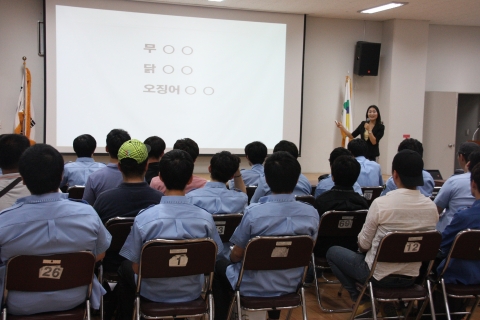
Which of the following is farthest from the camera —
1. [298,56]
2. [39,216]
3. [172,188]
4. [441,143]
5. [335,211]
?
[441,143]

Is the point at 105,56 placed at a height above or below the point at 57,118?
above

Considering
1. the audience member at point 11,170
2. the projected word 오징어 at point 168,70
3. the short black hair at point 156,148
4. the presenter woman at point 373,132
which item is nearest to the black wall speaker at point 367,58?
the presenter woman at point 373,132

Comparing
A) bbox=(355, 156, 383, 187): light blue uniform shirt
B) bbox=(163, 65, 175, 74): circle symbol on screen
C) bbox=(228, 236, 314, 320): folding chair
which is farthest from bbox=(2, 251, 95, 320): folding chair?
bbox=(163, 65, 175, 74): circle symbol on screen

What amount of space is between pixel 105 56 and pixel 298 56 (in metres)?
3.37

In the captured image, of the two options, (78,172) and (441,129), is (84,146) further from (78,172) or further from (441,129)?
(441,129)

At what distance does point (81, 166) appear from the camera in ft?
14.0

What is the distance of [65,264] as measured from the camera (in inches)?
80.6

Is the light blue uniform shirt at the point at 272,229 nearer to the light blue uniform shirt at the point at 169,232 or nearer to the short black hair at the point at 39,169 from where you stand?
the light blue uniform shirt at the point at 169,232

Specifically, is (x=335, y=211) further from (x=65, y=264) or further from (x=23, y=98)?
(x=23, y=98)

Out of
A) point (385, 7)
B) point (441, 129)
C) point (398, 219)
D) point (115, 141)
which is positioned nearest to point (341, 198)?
point (398, 219)

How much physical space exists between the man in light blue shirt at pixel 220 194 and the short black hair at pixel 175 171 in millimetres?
615

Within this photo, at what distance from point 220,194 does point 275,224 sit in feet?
2.14

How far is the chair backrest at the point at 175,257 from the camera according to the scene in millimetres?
2207

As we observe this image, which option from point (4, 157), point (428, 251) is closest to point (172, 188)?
point (4, 157)
